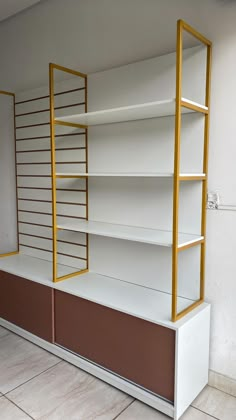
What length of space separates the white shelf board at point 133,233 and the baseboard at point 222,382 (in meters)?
0.94

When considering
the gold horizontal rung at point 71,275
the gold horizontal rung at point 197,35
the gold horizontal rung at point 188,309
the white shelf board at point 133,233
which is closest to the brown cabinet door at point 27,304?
the gold horizontal rung at point 71,275

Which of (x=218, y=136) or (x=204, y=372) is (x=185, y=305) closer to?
(x=204, y=372)

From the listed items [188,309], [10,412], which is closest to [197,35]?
[188,309]

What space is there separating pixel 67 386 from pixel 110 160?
65.6 inches

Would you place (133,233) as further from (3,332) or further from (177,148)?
(3,332)

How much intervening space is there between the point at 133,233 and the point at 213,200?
22.6 inches

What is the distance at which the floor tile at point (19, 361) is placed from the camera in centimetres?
235

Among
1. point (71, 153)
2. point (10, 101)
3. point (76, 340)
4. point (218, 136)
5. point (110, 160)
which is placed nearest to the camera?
point (218, 136)

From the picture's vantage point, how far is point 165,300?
2.26 metres

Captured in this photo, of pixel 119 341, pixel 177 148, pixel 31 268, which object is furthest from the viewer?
pixel 31 268

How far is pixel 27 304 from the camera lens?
2.81 meters

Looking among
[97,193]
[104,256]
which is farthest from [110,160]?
[104,256]

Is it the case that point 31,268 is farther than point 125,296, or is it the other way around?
point 31,268

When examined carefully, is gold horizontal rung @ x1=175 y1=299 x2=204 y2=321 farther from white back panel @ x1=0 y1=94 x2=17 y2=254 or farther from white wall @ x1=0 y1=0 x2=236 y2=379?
white back panel @ x1=0 y1=94 x2=17 y2=254
